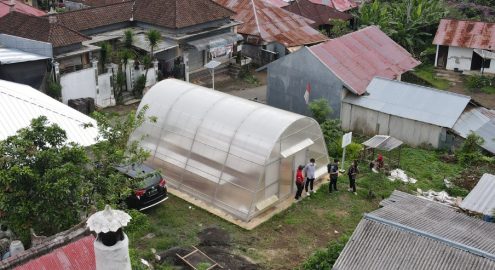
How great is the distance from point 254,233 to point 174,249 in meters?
2.67

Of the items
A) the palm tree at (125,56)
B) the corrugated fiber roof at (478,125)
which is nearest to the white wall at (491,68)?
the corrugated fiber roof at (478,125)

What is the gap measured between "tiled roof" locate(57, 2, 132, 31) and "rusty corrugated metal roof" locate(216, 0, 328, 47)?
8.02 meters

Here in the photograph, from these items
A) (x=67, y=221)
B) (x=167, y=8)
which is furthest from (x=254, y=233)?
(x=167, y=8)

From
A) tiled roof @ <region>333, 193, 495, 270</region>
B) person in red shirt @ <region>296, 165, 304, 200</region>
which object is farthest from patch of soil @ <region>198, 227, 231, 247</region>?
tiled roof @ <region>333, 193, 495, 270</region>

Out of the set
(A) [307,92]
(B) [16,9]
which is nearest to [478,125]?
(A) [307,92]

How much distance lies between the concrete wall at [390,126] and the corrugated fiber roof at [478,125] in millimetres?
878

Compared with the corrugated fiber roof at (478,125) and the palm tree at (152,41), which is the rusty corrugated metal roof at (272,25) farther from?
the corrugated fiber roof at (478,125)

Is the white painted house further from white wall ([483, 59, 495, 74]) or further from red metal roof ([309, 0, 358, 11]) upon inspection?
red metal roof ([309, 0, 358, 11])

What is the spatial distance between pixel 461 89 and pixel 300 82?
519 inches

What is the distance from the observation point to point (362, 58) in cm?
2905

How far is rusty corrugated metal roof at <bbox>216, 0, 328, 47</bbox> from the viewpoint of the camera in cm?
3694

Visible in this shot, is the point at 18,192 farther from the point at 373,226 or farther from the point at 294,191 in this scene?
the point at 294,191

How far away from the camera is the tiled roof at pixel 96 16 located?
3060 centimetres

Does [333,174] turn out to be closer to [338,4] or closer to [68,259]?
[68,259]
